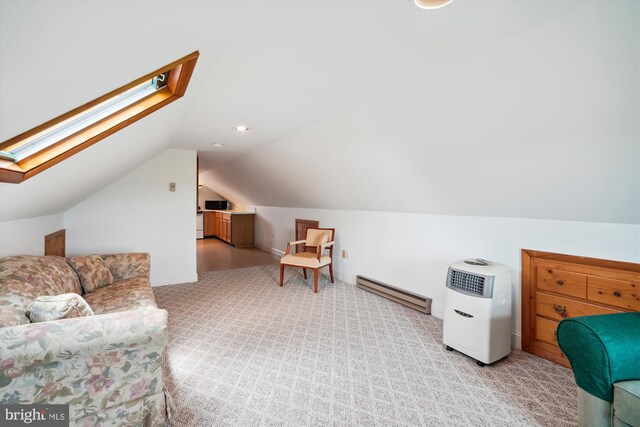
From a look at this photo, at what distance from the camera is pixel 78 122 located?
1549 millimetres

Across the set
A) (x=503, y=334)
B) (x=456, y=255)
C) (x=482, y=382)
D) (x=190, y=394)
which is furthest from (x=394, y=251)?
(x=190, y=394)

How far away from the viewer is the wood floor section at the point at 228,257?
5305mm

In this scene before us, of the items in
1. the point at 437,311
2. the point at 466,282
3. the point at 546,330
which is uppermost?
the point at 466,282

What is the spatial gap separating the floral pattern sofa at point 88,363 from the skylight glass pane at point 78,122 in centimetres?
77

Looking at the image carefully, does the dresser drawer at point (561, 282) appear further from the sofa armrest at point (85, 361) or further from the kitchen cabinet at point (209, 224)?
the kitchen cabinet at point (209, 224)

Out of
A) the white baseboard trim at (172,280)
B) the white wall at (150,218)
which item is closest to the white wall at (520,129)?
the white wall at (150,218)

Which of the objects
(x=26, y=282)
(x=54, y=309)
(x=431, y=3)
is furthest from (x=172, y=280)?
(x=431, y=3)

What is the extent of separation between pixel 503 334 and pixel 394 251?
5.04 feet

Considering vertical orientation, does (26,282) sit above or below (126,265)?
above

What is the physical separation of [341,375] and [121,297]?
6.14 feet

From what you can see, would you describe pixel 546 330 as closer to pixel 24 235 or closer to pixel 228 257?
pixel 24 235

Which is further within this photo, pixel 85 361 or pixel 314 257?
pixel 314 257

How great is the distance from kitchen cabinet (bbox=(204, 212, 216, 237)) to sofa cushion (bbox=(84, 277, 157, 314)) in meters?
6.21

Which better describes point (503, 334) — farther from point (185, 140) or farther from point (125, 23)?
point (185, 140)
